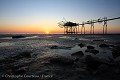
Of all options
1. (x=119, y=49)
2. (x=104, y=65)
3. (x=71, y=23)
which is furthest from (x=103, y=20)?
(x=104, y=65)

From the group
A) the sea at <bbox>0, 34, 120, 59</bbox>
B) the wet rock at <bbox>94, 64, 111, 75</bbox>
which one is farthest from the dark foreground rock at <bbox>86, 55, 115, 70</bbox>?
the sea at <bbox>0, 34, 120, 59</bbox>

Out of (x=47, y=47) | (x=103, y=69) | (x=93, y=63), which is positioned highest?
(x=93, y=63)

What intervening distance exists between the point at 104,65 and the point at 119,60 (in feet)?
4.79

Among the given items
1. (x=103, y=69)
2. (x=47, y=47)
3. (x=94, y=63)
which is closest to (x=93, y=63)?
(x=94, y=63)

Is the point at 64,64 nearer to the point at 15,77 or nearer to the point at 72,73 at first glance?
the point at 72,73

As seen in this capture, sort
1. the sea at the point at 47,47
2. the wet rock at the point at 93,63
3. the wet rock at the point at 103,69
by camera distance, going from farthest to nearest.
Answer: the sea at the point at 47,47
the wet rock at the point at 93,63
the wet rock at the point at 103,69

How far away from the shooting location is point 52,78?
19.5 feet

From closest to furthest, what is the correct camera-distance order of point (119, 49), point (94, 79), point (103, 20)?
1. point (94, 79)
2. point (119, 49)
3. point (103, 20)

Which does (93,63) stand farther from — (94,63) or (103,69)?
(103,69)

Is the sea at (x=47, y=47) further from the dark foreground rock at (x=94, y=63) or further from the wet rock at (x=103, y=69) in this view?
the wet rock at (x=103, y=69)

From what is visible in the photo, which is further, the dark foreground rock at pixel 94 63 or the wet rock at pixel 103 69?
the dark foreground rock at pixel 94 63

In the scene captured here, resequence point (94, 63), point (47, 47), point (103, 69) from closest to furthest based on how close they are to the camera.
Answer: point (103, 69), point (94, 63), point (47, 47)

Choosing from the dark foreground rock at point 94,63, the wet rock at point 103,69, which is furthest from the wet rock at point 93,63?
the wet rock at point 103,69

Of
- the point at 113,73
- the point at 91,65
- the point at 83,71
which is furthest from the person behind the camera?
the point at 91,65
